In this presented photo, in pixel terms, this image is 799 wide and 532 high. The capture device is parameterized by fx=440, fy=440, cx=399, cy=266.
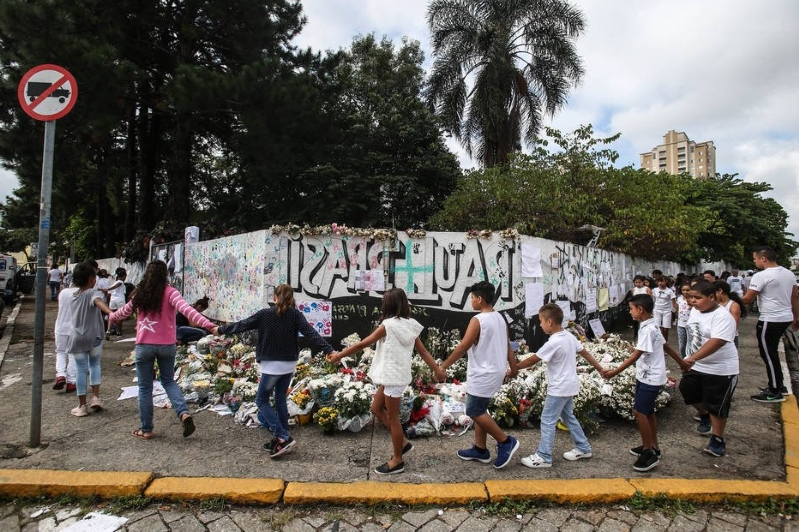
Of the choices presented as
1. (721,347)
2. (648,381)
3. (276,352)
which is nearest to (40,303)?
(276,352)

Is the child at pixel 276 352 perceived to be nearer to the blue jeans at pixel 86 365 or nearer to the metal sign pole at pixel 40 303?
the metal sign pole at pixel 40 303

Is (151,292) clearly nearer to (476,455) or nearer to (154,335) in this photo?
(154,335)

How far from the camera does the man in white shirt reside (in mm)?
5094

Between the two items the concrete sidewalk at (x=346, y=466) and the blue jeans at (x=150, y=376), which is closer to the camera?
the concrete sidewalk at (x=346, y=466)

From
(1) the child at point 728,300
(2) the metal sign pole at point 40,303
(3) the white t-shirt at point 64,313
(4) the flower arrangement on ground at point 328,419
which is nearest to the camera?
(2) the metal sign pole at point 40,303

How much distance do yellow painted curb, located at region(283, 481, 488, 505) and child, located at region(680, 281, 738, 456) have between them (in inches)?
85.0

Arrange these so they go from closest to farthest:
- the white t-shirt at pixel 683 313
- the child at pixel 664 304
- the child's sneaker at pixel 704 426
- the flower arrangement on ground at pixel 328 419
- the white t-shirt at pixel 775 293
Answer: the flower arrangement on ground at pixel 328 419 < the child's sneaker at pixel 704 426 < the white t-shirt at pixel 775 293 < the white t-shirt at pixel 683 313 < the child at pixel 664 304

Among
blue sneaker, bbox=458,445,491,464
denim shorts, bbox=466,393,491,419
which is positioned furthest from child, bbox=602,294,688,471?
blue sneaker, bbox=458,445,491,464

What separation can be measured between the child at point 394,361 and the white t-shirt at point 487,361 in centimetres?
25

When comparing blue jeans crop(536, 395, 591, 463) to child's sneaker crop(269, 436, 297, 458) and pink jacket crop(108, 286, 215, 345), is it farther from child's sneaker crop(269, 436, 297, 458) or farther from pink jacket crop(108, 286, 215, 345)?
pink jacket crop(108, 286, 215, 345)

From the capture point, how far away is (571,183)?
12336 millimetres

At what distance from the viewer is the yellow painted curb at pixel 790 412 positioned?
4.57 m

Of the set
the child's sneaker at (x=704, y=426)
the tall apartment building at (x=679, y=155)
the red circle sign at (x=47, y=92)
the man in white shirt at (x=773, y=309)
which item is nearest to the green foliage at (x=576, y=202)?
the man in white shirt at (x=773, y=309)

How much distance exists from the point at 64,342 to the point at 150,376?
6.15 ft
